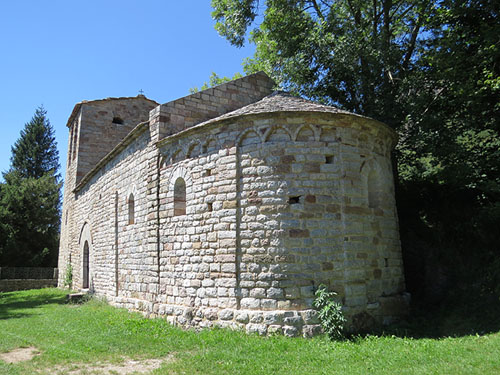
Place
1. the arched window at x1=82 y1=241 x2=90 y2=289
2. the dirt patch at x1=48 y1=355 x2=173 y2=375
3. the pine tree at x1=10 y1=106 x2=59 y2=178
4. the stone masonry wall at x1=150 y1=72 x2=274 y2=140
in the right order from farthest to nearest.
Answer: the pine tree at x1=10 y1=106 x2=59 y2=178 < the arched window at x1=82 y1=241 x2=90 y2=289 < the stone masonry wall at x1=150 y1=72 x2=274 y2=140 < the dirt patch at x1=48 y1=355 x2=173 y2=375

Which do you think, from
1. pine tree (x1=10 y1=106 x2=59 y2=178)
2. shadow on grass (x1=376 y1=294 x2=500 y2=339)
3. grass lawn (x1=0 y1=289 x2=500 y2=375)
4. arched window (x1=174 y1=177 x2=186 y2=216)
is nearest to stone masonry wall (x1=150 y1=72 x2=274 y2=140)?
arched window (x1=174 y1=177 x2=186 y2=216)

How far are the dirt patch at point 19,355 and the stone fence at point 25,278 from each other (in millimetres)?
16131

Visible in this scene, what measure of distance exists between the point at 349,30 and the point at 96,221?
1060 cm

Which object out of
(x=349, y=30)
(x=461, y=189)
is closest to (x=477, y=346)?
(x=461, y=189)

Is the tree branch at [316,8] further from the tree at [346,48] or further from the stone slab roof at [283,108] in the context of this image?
the stone slab roof at [283,108]

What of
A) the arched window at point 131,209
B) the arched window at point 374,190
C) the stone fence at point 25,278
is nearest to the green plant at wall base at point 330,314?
the arched window at point 374,190

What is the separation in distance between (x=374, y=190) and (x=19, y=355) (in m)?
7.05

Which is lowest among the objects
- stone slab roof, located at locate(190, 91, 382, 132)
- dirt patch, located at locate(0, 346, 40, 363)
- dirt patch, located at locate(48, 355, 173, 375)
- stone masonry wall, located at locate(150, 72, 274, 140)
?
dirt patch, located at locate(48, 355, 173, 375)

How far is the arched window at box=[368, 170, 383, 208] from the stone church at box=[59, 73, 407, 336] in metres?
0.02

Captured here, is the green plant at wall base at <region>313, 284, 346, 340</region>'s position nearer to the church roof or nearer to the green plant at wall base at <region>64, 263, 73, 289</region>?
the church roof

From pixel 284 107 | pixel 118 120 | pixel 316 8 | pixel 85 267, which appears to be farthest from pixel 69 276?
pixel 316 8

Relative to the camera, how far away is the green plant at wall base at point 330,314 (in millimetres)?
5938

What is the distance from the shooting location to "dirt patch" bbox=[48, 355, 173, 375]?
16.2 ft

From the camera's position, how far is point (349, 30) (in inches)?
443
